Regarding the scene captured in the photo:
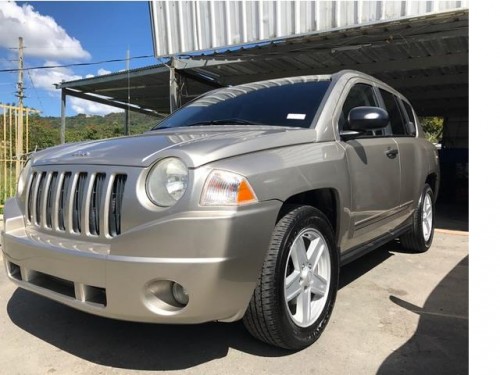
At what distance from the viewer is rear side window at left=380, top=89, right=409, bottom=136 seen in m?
4.40

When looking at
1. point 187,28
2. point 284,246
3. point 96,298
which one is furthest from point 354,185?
point 187,28

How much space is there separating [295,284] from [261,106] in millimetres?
1490

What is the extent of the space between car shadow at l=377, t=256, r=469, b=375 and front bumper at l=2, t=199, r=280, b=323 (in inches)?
39.8

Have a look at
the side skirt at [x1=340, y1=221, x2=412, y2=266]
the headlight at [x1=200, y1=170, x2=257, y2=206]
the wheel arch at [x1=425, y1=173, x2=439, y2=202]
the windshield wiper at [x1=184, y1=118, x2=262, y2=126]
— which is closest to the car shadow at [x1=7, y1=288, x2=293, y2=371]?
the side skirt at [x1=340, y1=221, x2=412, y2=266]

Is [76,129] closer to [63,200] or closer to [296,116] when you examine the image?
[296,116]

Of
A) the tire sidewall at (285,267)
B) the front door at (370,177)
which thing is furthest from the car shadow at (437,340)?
the front door at (370,177)

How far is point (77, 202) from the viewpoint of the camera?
8.25ft

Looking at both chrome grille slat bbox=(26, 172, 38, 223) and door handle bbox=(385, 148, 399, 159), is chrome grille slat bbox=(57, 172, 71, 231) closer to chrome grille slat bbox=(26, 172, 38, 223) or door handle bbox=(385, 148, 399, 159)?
chrome grille slat bbox=(26, 172, 38, 223)

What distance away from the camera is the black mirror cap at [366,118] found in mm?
3127

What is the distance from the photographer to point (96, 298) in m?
2.40

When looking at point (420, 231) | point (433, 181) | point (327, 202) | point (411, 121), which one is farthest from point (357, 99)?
point (433, 181)

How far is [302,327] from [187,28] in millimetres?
7489

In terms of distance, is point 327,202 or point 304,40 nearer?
point 327,202
